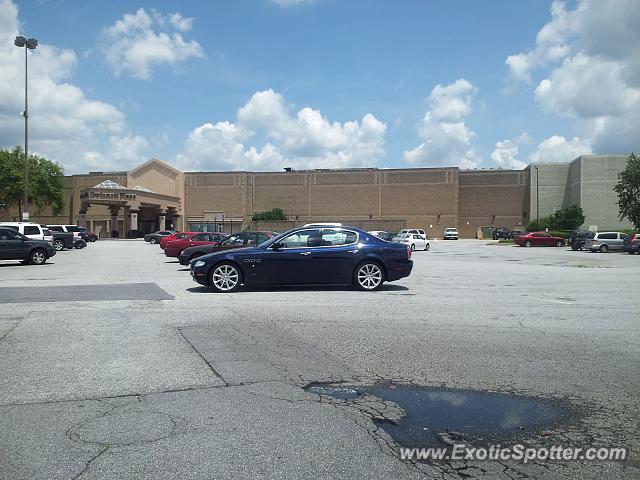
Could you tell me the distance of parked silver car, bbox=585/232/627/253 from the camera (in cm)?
4175

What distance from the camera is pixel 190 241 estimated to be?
83.5ft

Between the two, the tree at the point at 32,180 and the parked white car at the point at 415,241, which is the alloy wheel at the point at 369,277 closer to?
the parked white car at the point at 415,241

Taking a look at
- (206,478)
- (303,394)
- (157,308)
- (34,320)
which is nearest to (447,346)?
(303,394)

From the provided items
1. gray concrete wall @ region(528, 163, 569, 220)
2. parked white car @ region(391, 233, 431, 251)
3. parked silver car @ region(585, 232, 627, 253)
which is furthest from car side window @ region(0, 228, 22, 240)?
gray concrete wall @ region(528, 163, 569, 220)

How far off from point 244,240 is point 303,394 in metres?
14.2

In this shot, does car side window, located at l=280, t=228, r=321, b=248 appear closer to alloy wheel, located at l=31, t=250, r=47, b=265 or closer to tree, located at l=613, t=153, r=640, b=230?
alloy wheel, located at l=31, t=250, r=47, b=265

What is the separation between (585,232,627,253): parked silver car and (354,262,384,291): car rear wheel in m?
34.6

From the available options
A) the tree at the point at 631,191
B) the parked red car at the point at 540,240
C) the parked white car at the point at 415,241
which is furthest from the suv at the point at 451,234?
the parked white car at the point at 415,241

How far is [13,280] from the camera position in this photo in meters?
16.3

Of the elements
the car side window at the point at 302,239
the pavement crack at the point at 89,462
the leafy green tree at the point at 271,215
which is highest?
the leafy green tree at the point at 271,215

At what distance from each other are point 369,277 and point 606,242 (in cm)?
3503

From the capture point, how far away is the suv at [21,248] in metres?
23.0

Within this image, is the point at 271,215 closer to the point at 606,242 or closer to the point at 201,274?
the point at 606,242

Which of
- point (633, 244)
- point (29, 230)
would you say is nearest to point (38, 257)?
point (29, 230)
